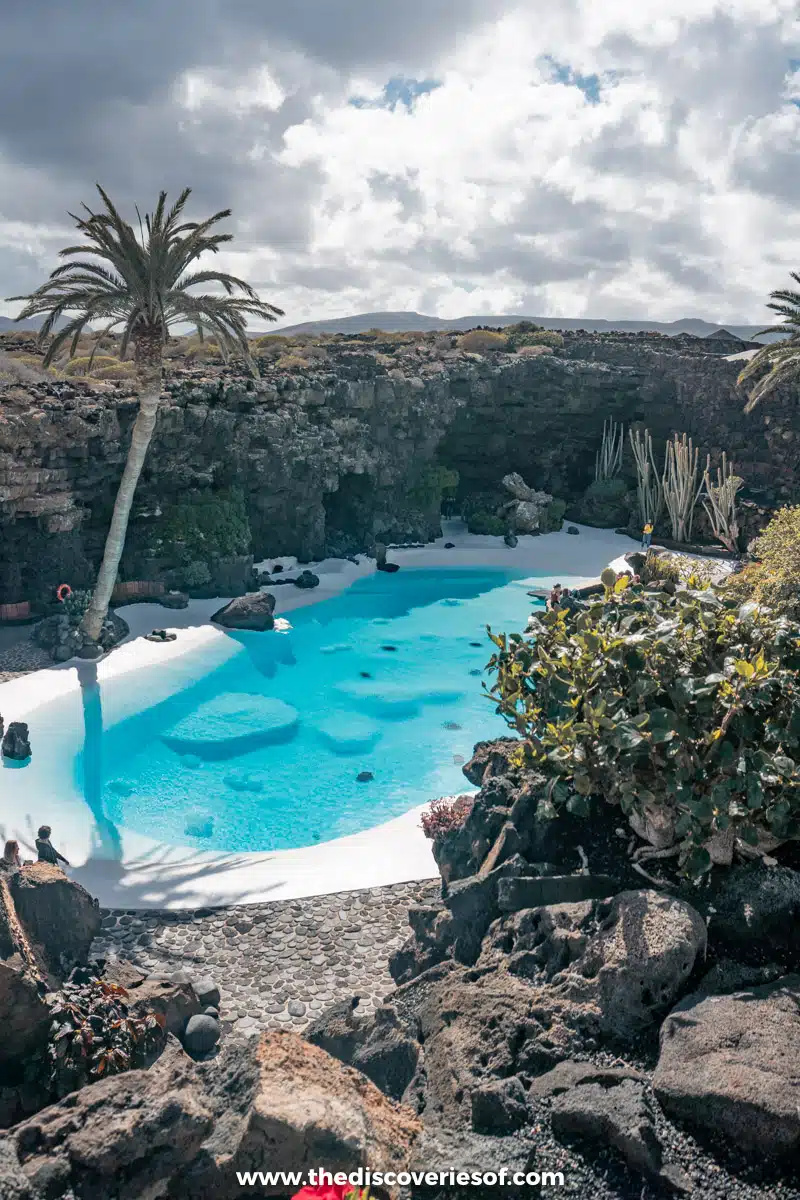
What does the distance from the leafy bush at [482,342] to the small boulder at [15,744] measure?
31640mm

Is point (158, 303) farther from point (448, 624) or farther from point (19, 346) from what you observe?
point (19, 346)

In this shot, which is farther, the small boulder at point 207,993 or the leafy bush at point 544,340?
the leafy bush at point 544,340

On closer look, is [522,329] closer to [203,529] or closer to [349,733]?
[203,529]

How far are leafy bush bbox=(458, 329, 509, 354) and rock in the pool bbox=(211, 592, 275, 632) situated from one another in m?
22.7

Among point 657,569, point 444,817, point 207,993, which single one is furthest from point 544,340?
point 207,993

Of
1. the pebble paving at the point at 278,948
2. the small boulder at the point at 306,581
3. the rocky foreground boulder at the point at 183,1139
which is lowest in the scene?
the pebble paving at the point at 278,948

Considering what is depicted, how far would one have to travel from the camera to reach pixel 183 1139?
5.72 meters

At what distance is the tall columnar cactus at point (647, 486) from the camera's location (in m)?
34.6

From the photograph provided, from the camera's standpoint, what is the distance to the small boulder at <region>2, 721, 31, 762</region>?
16.4 meters

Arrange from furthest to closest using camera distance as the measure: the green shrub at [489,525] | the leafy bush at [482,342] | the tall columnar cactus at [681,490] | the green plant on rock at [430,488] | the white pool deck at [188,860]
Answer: the leafy bush at [482,342], the green shrub at [489,525], the green plant on rock at [430,488], the tall columnar cactus at [681,490], the white pool deck at [188,860]

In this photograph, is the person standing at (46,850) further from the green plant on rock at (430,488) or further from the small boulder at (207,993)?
the green plant on rock at (430,488)

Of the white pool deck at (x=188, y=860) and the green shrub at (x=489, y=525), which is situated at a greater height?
the green shrub at (x=489, y=525)

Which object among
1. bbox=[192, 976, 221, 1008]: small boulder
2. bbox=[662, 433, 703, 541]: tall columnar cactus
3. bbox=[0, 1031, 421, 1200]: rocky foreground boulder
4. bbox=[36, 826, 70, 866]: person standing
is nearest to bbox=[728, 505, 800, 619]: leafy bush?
bbox=[192, 976, 221, 1008]: small boulder

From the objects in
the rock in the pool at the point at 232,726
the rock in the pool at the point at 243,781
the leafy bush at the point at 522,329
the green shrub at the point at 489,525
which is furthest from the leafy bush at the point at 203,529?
the leafy bush at the point at 522,329
